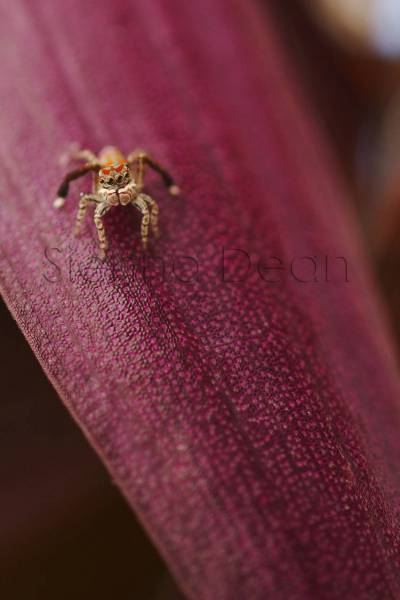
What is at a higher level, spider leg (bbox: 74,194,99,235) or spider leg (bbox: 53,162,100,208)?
spider leg (bbox: 53,162,100,208)

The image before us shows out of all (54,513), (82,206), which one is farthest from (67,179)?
(54,513)

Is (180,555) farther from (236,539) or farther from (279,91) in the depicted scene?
(279,91)

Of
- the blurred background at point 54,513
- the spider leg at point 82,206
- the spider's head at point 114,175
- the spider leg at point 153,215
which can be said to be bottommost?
the blurred background at point 54,513

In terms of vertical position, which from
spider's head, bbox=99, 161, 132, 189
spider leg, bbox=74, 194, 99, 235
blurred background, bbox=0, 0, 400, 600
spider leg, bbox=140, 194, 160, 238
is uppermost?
spider's head, bbox=99, 161, 132, 189

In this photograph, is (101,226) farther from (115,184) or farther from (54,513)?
(54,513)

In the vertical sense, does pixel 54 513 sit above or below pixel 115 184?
below

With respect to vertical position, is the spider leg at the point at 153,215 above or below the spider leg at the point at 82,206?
below

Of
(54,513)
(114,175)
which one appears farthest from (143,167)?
(54,513)
